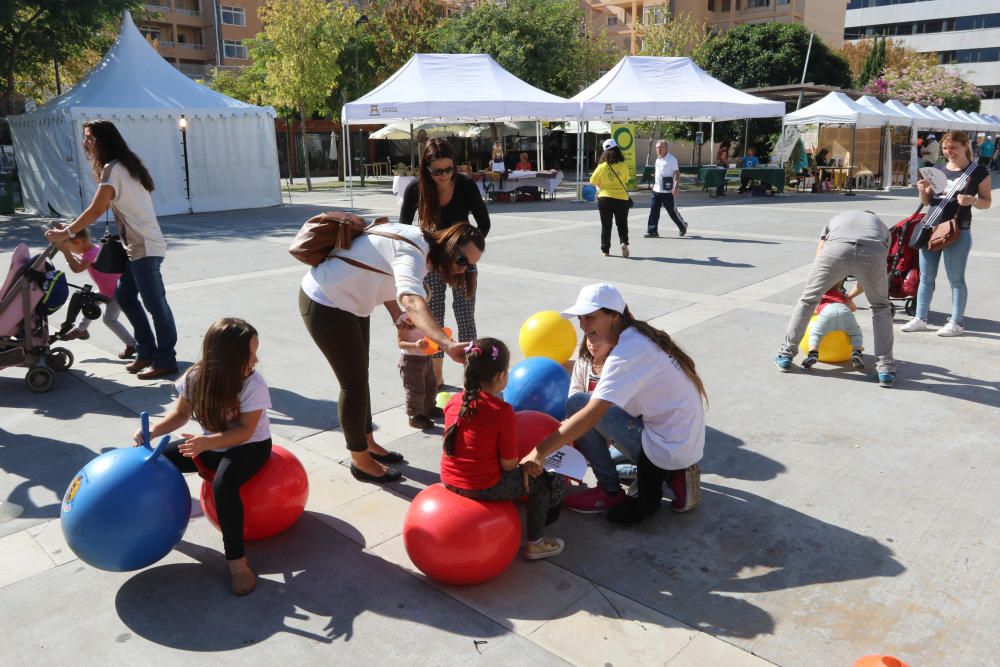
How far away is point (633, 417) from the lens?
153 inches

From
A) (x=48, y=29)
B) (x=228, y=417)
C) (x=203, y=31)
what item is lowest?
(x=228, y=417)

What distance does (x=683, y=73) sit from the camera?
23.1 meters

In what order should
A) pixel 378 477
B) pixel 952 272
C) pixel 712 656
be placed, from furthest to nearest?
pixel 952 272
pixel 378 477
pixel 712 656

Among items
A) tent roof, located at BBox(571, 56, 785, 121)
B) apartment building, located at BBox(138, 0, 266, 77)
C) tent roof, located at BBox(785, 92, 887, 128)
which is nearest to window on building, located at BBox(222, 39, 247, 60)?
apartment building, located at BBox(138, 0, 266, 77)

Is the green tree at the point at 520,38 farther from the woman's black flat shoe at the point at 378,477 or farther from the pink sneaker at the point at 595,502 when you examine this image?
the pink sneaker at the point at 595,502

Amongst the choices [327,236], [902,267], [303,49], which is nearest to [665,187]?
[902,267]

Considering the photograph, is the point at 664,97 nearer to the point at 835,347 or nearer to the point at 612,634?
the point at 835,347

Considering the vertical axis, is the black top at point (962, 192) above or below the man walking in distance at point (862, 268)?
above

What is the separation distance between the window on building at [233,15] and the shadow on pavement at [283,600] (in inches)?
2382

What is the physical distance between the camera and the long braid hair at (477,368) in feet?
10.4

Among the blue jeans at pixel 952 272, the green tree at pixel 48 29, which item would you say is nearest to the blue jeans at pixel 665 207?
the blue jeans at pixel 952 272

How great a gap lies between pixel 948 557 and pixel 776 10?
64.1 metres

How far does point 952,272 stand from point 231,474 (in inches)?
264

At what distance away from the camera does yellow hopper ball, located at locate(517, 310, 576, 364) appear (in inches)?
227
